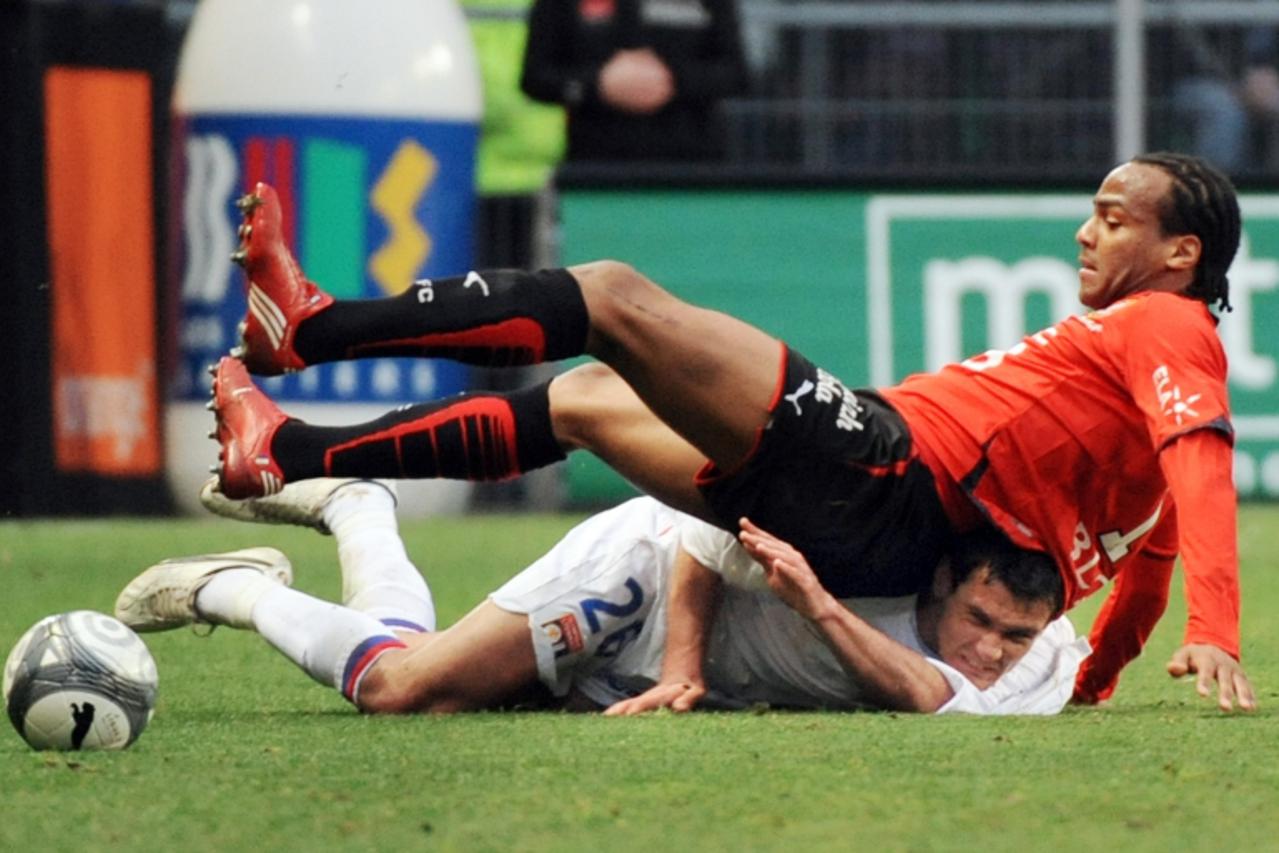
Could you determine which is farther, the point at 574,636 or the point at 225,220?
the point at 225,220

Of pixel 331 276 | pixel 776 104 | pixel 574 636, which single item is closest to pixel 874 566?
pixel 574 636

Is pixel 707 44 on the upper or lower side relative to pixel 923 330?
upper

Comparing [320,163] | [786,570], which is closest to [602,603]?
[786,570]

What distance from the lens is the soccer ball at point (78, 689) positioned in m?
4.76

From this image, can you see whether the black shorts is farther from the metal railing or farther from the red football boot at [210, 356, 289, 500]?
the metal railing

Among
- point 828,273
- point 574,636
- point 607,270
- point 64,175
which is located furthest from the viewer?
point 828,273

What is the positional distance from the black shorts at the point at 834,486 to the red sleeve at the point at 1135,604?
577mm

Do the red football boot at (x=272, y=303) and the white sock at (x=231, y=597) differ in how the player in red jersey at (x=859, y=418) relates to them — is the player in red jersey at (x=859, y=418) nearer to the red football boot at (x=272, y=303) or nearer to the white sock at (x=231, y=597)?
the red football boot at (x=272, y=303)

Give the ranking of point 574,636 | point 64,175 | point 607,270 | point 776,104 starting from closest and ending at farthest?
point 607,270
point 574,636
point 64,175
point 776,104

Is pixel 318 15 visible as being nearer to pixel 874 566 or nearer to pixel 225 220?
pixel 225 220

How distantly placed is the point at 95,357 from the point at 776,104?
157 inches

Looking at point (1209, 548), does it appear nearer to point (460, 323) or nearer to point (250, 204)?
point (460, 323)

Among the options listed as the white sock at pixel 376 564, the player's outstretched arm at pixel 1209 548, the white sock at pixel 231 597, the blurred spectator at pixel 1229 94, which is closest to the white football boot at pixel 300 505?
the white sock at pixel 376 564

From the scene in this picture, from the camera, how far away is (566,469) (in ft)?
37.4
